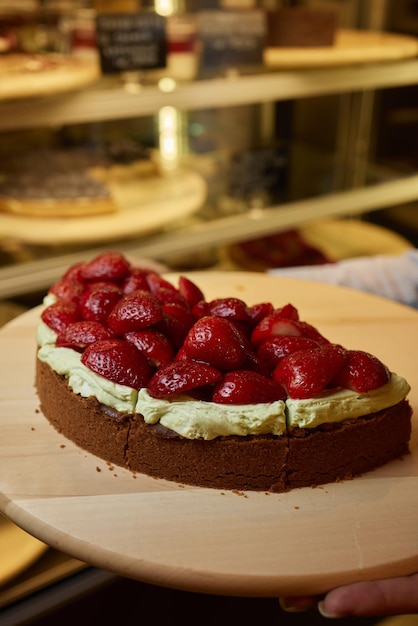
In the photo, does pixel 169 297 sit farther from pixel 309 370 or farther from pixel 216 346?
pixel 309 370

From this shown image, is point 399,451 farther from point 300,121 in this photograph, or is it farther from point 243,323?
point 300,121

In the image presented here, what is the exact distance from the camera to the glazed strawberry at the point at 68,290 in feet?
4.60

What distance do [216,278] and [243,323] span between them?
0.49 meters

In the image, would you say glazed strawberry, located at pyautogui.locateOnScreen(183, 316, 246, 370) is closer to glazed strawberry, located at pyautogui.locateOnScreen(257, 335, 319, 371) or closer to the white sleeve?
glazed strawberry, located at pyautogui.locateOnScreen(257, 335, 319, 371)

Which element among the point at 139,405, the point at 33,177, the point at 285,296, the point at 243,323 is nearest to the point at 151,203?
the point at 33,177

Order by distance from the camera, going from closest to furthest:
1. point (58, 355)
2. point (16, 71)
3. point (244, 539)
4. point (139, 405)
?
point (244, 539), point (139, 405), point (58, 355), point (16, 71)

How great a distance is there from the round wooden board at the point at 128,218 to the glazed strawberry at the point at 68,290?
78cm

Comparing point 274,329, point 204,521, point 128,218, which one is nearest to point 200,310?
point 274,329

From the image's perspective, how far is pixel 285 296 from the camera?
1710mm

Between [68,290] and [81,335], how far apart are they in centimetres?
23

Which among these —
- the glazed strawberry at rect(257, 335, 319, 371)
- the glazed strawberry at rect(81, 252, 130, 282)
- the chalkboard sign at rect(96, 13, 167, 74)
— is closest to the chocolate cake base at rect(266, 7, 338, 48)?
the chalkboard sign at rect(96, 13, 167, 74)

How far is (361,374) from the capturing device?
1132mm

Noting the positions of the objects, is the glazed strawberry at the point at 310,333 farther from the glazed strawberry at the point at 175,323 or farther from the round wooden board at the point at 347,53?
the round wooden board at the point at 347,53

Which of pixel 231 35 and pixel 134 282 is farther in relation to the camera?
pixel 231 35
